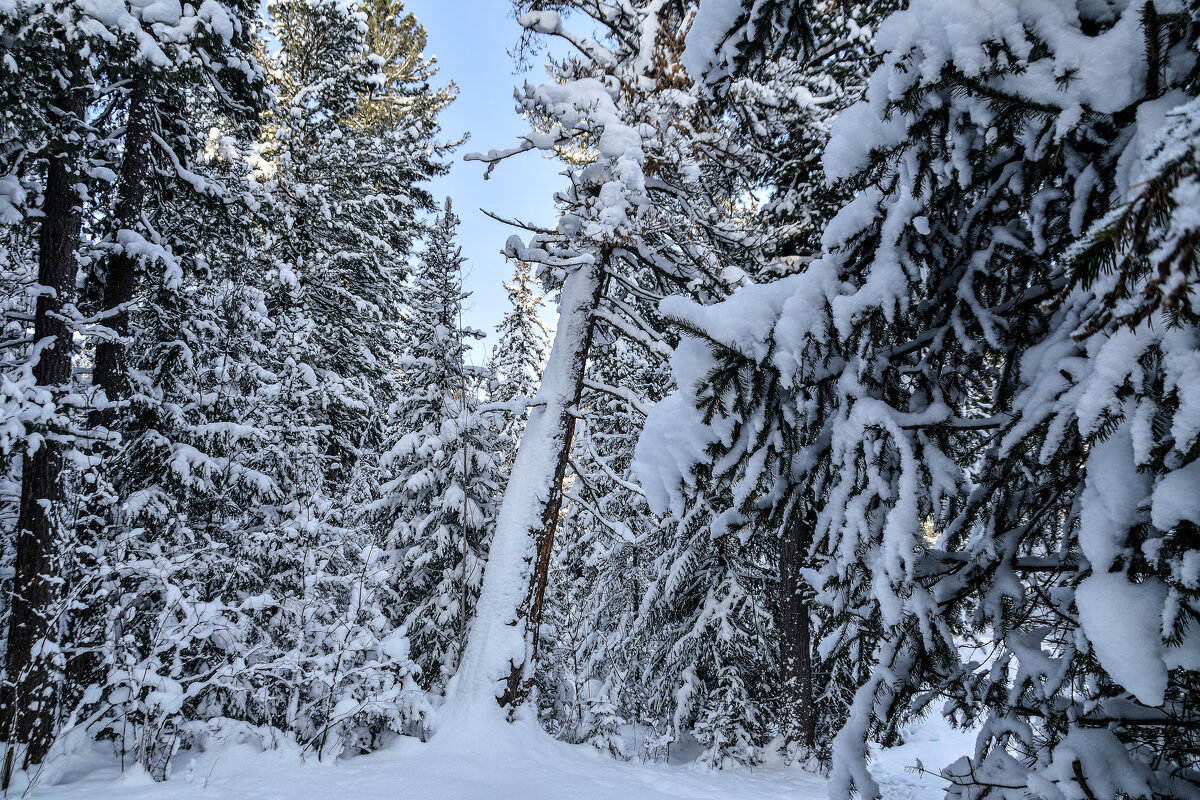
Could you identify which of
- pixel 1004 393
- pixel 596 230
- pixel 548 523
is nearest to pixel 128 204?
pixel 596 230

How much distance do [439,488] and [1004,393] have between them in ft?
29.0

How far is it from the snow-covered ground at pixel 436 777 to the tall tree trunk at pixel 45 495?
68 cm

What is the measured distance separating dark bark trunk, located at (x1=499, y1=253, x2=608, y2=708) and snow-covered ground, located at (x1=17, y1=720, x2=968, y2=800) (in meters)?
0.37

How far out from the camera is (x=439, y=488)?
32.1ft

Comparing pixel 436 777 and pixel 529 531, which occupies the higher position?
pixel 529 531

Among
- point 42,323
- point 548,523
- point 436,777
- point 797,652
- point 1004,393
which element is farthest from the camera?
point 797,652

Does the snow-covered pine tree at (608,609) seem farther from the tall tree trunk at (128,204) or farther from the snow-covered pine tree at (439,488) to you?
the tall tree trunk at (128,204)

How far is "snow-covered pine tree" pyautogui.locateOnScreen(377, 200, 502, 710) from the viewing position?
8.96 m

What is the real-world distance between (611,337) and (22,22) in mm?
6553

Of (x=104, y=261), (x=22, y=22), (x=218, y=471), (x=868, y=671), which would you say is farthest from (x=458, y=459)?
(x=868, y=671)

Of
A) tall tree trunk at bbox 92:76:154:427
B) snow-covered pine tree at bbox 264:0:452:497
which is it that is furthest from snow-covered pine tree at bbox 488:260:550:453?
tall tree trunk at bbox 92:76:154:427

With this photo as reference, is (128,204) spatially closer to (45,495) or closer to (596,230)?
(45,495)

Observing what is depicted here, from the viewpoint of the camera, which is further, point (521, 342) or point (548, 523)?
point (521, 342)

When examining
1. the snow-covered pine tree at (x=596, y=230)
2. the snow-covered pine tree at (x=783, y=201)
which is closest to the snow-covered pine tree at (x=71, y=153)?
the snow-covered pine tree at (x=596, y=230)
